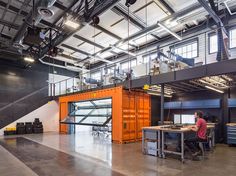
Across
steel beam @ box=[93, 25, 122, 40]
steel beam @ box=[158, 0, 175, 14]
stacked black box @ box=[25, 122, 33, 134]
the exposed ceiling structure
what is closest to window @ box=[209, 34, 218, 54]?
the exposed ceiling structure

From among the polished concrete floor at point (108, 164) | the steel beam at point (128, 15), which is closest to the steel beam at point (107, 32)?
the steel beam at point (128, 15)

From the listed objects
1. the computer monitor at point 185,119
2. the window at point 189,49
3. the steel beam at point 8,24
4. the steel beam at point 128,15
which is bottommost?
the computer monitor at point 185,119

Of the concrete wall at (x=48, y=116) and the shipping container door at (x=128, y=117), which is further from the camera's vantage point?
the concrete wall at (x=48, y=116)

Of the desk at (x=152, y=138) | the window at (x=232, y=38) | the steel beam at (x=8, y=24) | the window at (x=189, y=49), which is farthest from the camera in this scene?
the window at (x=189, y=49)

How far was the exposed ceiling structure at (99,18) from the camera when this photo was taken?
730 centimetres

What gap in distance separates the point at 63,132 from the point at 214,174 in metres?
10.8

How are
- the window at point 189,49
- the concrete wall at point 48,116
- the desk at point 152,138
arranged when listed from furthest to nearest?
the concrete wall at point 48,116, the window at point 189,49, the desk at point 152,138

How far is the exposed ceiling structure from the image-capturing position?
7.30m

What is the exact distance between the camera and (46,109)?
14.3m

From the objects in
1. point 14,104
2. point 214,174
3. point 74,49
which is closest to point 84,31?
point 74,49

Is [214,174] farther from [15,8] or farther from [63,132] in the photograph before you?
[63,132]

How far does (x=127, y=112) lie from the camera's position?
890 centimetres

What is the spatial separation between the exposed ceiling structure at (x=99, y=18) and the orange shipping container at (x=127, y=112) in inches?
92.0

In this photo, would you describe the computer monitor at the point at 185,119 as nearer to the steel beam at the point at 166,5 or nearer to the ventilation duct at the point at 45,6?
the steel beam at the point at 166,5
